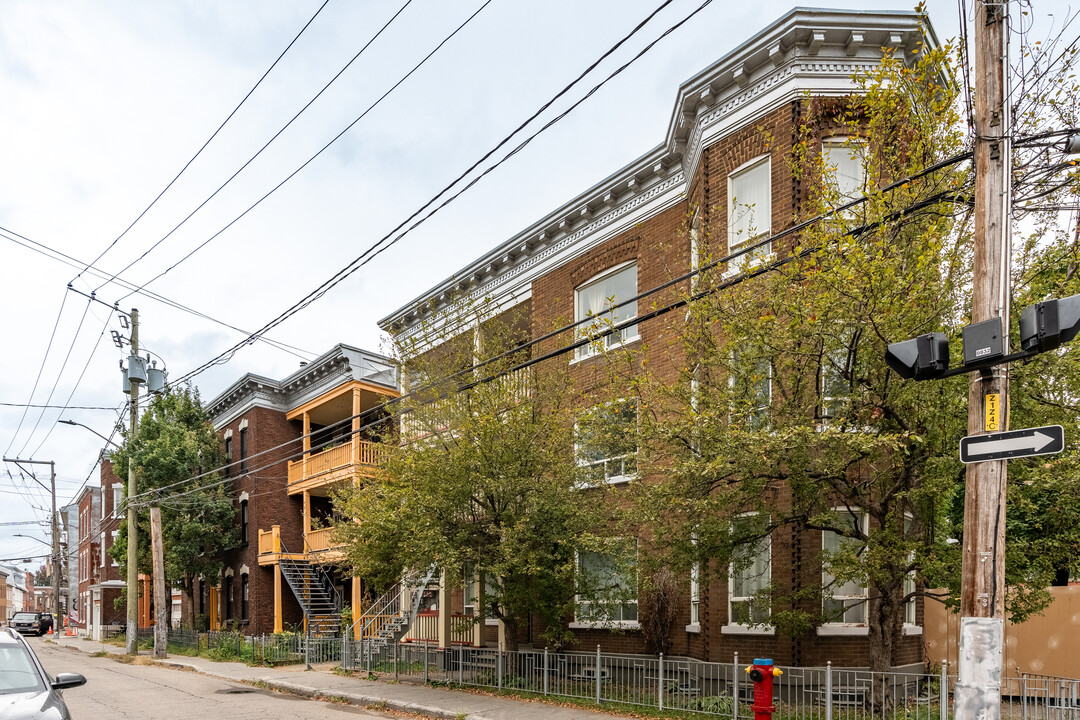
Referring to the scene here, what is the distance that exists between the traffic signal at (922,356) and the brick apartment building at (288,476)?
75.8ft

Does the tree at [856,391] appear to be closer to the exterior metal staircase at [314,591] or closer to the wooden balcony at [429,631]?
the wooden balcony at [429,631]

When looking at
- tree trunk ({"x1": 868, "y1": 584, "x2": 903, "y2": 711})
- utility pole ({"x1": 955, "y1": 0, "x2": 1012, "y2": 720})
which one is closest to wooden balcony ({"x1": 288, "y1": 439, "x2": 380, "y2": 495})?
tree trunk ({"x1": 868, "y1": 584, "x2": 903, "y2": 711})

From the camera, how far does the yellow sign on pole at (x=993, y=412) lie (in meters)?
7.34

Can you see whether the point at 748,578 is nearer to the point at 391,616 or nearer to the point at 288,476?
the point at 391,616

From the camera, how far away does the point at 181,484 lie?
112ft

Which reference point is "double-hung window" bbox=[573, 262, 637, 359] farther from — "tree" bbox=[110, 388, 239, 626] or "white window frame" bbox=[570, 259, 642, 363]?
"tree" bbox=[110, 388, 239, 626]

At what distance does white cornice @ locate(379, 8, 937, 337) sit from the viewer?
15477 mm

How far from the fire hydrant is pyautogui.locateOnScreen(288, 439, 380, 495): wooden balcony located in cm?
1898

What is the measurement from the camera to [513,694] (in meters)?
16.2

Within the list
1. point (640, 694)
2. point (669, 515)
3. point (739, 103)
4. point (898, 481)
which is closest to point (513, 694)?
point (640, 694)

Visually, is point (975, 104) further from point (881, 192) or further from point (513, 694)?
point (513, 694)

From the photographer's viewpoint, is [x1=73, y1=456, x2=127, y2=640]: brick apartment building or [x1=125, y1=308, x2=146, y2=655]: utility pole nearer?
[x1=125, y1=308, x2=146, y2=655]: utility pole

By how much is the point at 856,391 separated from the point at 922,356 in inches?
127

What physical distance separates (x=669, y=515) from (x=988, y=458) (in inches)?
257
